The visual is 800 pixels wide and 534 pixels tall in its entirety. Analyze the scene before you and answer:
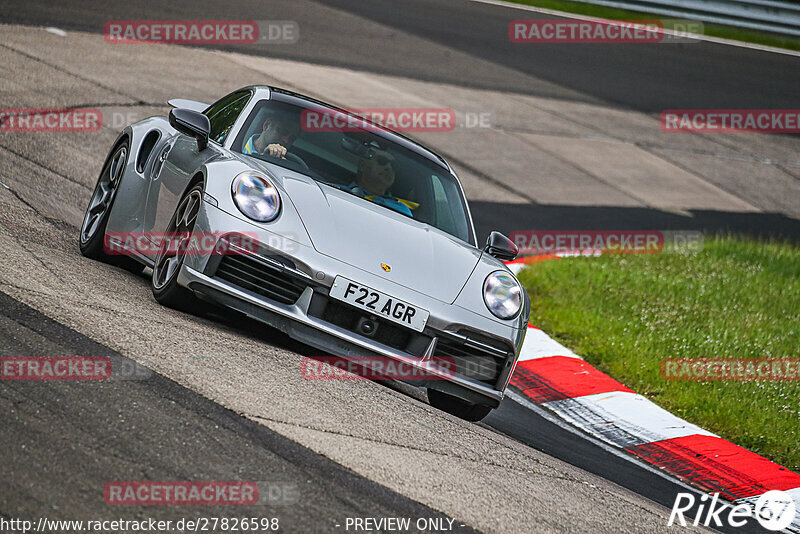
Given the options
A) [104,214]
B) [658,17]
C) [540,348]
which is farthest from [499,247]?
[658,17]

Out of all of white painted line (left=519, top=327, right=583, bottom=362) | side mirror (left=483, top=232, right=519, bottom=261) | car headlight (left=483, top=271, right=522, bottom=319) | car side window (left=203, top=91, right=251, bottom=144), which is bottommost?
white painted line (left=519, top=327, right=583, bottom=362)

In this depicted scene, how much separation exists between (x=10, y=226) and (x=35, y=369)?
230cm

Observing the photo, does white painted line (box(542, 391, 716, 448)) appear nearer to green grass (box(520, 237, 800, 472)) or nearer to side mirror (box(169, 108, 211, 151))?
green grass (box(520, 237, 800, 472))

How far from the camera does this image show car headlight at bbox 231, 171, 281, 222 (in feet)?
16.2

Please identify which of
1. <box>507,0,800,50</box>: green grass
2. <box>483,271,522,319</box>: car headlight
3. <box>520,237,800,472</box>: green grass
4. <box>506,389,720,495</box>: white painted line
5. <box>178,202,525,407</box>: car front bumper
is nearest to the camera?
<box>178,202,525,407</box>: car front bumper

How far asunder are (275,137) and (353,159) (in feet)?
1.52

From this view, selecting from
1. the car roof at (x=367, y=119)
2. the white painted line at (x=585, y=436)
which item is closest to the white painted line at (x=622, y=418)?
the white painted line at (x=585, y=436)

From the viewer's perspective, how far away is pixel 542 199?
40.5 feet

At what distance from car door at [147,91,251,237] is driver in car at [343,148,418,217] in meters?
0.80

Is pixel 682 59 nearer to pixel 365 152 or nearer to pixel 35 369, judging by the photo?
pixel 365 152

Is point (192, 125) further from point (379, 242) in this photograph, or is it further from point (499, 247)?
point (499, 247)

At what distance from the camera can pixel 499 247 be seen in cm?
588

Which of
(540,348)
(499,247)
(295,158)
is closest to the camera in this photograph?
(295,158)

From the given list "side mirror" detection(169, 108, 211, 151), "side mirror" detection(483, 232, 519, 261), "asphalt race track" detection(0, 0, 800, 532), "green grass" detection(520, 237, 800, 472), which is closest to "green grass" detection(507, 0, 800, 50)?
"asphalt race track" detection(0, 0, 800, 532)
